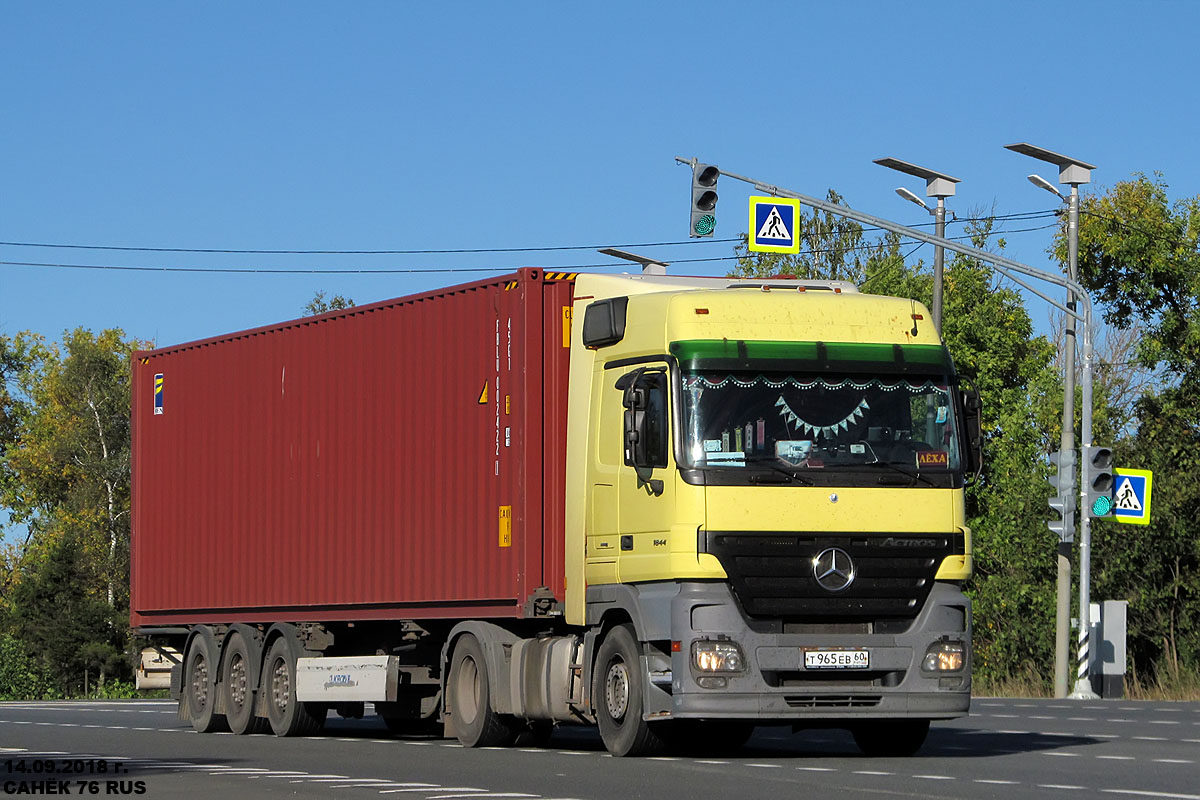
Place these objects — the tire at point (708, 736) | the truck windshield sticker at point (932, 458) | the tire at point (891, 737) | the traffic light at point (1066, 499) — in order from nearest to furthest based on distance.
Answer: the truck windshield sticker at point (932, 458), the tire at point (708, 736), the tire at point (891, 737), the traffic light at point (1066, 499)

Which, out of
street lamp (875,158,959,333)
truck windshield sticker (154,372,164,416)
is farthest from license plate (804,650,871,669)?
street lamp (875,158,959,333)

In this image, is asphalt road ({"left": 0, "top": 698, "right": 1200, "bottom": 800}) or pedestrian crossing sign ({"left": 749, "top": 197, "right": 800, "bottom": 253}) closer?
asphalt road ({"left": 0, "top": 698, "right": 1200, "bottom": 800})

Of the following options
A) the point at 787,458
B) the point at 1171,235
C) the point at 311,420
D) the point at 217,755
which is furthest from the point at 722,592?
the point at 1171,235

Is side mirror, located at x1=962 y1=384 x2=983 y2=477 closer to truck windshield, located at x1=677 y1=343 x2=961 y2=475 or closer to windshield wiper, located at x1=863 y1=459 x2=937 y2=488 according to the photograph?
truck windshield, located at x1=677 y1=343 x2=961 y2=475

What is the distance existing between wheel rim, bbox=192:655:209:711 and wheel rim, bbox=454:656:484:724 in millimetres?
5186

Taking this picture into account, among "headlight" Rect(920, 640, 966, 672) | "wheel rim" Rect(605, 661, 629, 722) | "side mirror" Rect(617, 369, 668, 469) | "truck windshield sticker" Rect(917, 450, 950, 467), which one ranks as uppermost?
"side mirror" Rect(617, 369, 668, 469)

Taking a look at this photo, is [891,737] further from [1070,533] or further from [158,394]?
[1070,533]

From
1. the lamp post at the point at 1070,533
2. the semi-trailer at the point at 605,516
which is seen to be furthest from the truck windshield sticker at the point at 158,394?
the lamp post at the point at 1070,533

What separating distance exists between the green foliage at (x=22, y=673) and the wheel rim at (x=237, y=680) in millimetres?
51678

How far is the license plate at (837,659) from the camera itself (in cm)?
1641

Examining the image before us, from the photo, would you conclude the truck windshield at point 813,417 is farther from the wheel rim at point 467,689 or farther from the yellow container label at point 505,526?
the wheel rim at point 467,689

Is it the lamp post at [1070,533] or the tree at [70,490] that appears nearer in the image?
the lamp post at [1070,533]

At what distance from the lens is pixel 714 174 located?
92.9 ft

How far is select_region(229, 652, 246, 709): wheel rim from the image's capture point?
23375 millimetres
